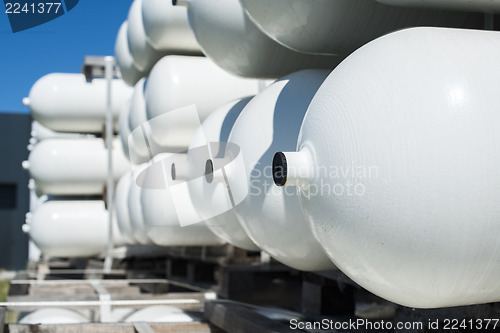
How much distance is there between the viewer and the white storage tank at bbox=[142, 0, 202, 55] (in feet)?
11.4

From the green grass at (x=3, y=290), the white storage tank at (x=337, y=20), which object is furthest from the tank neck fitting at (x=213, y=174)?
the green grass at (x=3, y=290)

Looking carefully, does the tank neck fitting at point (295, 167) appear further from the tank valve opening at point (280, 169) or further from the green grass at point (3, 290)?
the green grass at point (3, 290)

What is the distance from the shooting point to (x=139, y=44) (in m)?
3.98

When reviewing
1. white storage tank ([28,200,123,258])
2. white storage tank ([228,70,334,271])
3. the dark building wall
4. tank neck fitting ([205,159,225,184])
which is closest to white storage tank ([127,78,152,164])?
white storage tank ([28,200,123,258])

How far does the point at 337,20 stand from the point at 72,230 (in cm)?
434

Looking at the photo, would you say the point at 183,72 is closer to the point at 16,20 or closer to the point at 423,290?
the point at 16,20

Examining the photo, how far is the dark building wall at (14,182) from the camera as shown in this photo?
11367 mm

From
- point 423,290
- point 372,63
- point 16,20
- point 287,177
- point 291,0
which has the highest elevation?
point 16,20

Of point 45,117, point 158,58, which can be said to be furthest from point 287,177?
point 45,117

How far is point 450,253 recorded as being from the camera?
1211 mm

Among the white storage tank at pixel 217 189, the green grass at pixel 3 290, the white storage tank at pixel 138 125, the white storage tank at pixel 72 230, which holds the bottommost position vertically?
the green grass at pixel 3 290

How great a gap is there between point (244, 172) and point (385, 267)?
690 millimetres

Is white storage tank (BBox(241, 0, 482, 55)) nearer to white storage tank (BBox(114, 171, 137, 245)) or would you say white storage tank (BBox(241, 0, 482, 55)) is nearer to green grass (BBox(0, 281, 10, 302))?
white storage tank (BBox(114, 171, 137, 245))

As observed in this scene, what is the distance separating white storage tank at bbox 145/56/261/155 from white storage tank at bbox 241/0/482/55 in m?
1.57
